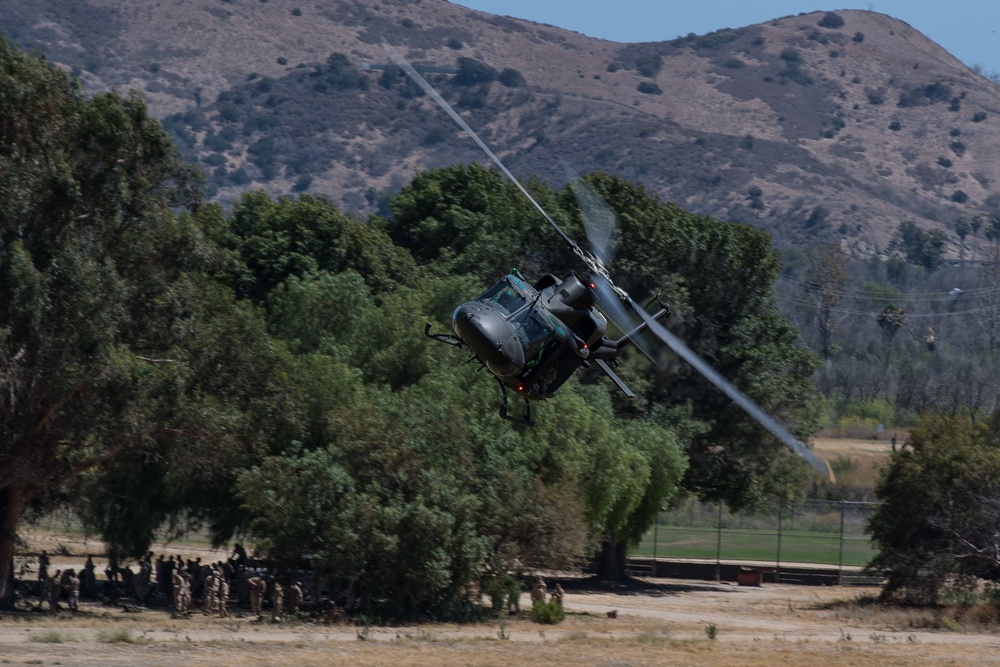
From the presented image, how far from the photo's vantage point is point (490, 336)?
22016 millimetres

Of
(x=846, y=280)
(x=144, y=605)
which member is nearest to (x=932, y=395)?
(x=846, y=280)

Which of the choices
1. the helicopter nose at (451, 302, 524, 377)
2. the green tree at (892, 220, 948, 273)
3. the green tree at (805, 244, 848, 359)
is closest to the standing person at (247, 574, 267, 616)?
the helicopter nose at (451, 302, 524, 377)

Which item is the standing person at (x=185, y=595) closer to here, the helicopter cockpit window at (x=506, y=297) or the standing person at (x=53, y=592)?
the standing person at (x=53, y=592)

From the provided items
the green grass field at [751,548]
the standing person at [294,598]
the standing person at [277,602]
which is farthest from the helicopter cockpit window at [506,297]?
the green grass field at [751,548]

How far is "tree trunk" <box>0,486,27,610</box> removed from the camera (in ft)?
112

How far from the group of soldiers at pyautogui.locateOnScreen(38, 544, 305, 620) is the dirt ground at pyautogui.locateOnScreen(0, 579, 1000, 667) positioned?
0.51 meters

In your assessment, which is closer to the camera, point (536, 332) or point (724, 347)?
point (536, 332)

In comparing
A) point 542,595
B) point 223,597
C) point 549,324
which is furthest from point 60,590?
point 549,324

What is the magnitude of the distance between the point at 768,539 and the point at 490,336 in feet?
161

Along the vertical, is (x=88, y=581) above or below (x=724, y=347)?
below

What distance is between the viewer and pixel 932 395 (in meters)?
93.9

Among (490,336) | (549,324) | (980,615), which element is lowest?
(980,615)

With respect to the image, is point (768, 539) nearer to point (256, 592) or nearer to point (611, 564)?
point (611, 564)

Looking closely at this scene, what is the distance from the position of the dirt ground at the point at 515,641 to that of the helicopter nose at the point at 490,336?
25.9 feet
